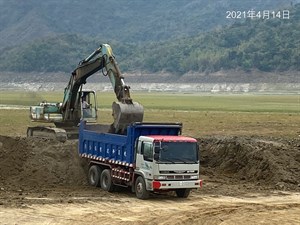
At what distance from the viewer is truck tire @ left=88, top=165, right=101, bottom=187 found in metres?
29.0

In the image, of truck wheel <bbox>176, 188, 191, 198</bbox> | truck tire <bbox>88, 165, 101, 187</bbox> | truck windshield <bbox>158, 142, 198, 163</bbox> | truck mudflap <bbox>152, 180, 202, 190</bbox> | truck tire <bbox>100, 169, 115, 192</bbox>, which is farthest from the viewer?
truck tire <bbox>88, 165, 101, 187</bbox>

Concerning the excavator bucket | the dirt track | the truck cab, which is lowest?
the dirt track

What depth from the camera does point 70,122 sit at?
37469mm

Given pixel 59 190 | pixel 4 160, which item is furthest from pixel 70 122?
pixel 59 190

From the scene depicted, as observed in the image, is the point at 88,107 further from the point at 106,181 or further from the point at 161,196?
the point at 161,196

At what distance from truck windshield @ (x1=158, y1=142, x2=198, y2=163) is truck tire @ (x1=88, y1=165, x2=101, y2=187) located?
4638mm

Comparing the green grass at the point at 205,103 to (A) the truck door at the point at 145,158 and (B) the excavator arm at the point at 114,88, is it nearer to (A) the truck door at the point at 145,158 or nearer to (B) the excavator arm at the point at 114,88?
(B) the excavator arm at the point at 114,88

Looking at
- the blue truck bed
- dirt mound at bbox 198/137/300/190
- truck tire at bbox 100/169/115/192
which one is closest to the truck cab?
the blue truck bed

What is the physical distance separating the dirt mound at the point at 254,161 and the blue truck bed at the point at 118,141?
6257 millimetres

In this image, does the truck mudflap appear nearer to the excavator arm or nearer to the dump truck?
the dump truck

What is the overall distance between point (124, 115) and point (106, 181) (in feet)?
9.29

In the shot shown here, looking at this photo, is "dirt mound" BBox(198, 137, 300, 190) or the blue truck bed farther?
"dirt mound" BBox(198, 137, 300, 190)

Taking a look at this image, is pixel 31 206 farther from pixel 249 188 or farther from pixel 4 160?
pixel 249 188

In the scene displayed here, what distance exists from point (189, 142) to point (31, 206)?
634cm
